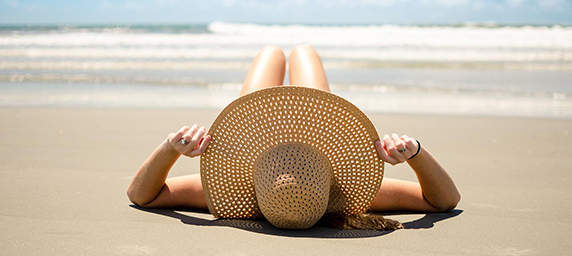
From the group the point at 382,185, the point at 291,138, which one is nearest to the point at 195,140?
the point at 291,138

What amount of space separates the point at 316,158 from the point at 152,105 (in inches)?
214

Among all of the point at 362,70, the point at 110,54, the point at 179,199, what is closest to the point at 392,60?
the point at 362,70

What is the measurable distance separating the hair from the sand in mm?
49

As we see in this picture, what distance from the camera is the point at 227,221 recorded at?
8.95 ft

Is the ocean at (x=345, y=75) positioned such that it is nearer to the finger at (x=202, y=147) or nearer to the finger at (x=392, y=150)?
the finger at (x=392, y=150)

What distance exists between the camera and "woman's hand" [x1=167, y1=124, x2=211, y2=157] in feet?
8.00

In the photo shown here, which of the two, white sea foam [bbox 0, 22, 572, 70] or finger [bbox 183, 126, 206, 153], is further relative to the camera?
white sea foam [bbox 0, 22, 572, 70]

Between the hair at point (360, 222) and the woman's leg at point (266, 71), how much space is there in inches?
46.0

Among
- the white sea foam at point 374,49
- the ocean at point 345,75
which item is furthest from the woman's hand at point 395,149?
the white sea foam at point 374,49

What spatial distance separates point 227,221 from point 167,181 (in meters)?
0.44

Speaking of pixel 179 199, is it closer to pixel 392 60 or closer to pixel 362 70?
pixel 362 70

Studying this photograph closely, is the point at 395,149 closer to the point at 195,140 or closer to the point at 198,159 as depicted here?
the point at 195,140

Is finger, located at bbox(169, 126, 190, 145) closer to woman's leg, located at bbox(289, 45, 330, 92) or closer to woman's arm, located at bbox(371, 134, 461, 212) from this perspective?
woman's arm, located at bbox(371, 134, 461, 212)

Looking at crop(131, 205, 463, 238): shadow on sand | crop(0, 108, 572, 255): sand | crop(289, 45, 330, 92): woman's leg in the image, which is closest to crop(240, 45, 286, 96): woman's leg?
crop(289, 45, 330, 92): woman's leg
